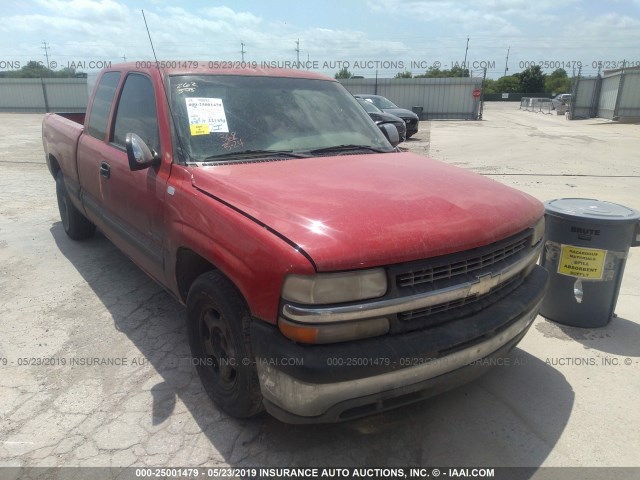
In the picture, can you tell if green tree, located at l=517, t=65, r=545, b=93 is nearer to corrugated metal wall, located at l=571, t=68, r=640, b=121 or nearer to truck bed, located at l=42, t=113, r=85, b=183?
corrugated metal wall, located at l=571, t=68, r=640, b=121

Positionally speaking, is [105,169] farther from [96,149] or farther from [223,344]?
[223,344]

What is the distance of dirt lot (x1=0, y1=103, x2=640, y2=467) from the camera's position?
94.2 inches

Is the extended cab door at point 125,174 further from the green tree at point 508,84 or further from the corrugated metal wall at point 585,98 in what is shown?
the green tree at point 508,84

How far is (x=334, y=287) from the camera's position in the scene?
1.92 metres

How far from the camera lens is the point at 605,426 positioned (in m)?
2.61

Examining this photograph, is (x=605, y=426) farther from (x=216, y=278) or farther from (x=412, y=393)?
(x=216, y=278)

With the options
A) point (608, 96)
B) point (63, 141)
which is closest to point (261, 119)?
point (63, 141)

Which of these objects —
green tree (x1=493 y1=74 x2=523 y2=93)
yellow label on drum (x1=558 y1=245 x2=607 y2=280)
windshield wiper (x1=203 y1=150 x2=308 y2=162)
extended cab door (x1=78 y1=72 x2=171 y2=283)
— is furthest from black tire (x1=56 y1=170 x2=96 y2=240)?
green tree (x1=493 y1=74 x2=523 y2=93)

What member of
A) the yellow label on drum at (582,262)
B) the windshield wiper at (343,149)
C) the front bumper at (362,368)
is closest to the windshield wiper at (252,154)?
the windshield wiper at (343,149)

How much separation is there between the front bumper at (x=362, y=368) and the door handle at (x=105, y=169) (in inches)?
87.8

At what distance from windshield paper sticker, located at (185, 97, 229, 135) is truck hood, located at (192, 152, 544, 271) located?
12.4 inches

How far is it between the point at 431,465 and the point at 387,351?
0.79 meters

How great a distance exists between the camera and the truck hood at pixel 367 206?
6.49ft

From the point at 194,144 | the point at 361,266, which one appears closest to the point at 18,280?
the point at 194,144
